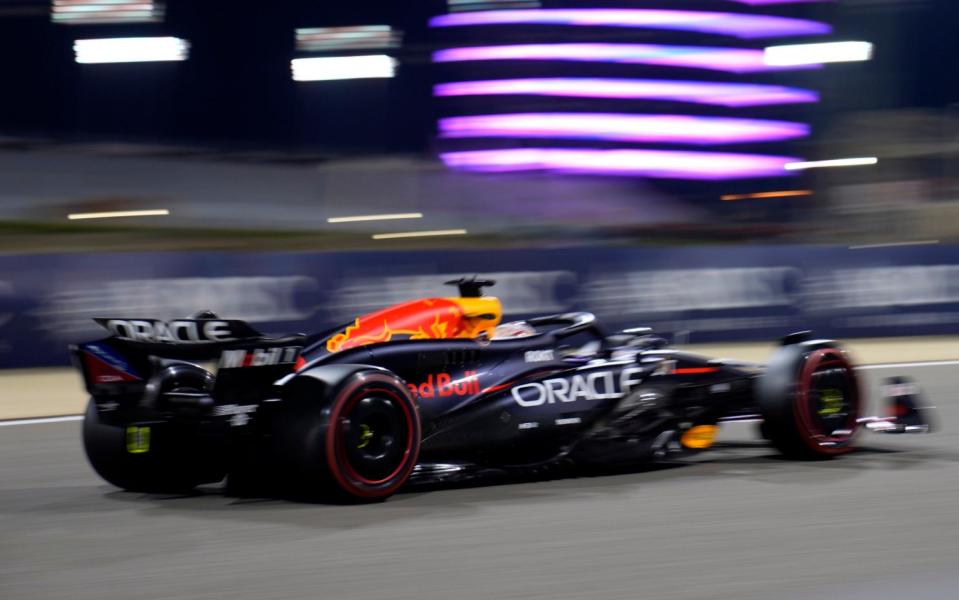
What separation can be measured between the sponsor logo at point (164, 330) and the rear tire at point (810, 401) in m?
2.89

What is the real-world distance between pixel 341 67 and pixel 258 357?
1383 cm

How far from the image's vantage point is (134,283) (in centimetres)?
1085

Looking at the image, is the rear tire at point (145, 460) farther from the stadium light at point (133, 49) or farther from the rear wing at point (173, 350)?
the stadium light at point (133, 49)

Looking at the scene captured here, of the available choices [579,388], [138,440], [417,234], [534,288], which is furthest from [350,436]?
[417,234]

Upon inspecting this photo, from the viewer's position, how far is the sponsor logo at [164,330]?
4977 mm

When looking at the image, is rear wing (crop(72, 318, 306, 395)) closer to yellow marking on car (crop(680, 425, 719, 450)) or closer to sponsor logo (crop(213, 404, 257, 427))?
sponsor logo (crop(213, 404, 257, 427))

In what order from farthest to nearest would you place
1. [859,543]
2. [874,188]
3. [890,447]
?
[874,188], [890,447], [859,543]

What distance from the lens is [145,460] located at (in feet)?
18.2

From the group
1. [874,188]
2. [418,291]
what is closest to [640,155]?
[874,188]

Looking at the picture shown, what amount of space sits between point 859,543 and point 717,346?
858cm

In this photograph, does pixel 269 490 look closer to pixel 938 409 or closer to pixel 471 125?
pixel 938 409

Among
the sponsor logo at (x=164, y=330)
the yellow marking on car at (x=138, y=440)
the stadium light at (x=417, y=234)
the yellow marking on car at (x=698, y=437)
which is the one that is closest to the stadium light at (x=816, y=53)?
the stadium light at (x=417, y=234)

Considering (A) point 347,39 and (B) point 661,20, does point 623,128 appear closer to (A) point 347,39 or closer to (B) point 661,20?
(B) point 661,20

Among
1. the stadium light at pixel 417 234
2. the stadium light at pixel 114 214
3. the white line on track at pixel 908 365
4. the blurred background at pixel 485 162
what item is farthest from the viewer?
the stadium light at pixel 417 234
